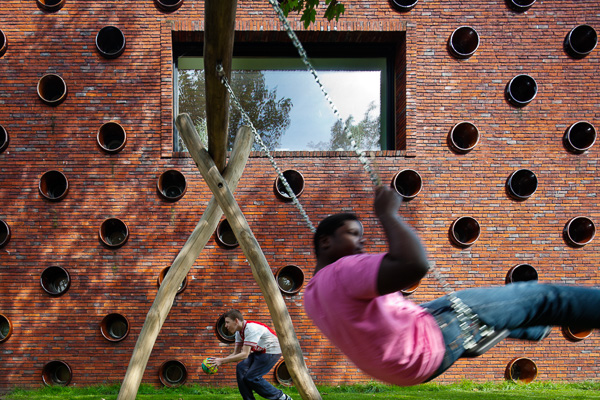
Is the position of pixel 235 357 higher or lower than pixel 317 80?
lower

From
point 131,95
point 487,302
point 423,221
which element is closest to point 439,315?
point 487,302

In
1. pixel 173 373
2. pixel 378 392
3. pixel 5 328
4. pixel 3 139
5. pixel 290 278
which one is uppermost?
pixel 3 139

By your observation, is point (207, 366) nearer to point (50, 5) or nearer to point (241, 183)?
point (241, 183)

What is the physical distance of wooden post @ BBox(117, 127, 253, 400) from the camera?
19.6 ft

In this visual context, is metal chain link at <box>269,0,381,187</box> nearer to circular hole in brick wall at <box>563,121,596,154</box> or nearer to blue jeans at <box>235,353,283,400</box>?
blue jeans at <box>235,353,283,400</box>

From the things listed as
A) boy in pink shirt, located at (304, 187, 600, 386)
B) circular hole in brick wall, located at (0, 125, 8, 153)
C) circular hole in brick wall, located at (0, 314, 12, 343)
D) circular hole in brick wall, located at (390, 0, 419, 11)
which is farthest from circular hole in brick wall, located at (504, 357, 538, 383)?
circular hole in brick wall, located at (0, 125, 8, 153)

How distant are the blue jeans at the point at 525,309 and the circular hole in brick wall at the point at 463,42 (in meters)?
7.92

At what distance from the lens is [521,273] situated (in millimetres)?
9117

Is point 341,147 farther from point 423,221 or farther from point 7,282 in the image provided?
point 7,282

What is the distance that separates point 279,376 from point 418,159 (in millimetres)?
4860

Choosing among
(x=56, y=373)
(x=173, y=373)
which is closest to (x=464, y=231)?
(x=173, y=373)

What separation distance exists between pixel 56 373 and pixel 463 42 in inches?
396

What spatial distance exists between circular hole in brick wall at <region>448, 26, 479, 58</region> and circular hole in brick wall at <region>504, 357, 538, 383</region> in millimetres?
5822

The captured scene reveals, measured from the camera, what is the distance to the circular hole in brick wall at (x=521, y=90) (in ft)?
30.4
